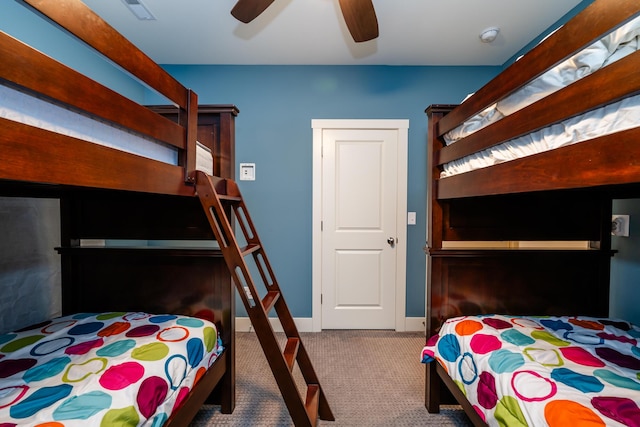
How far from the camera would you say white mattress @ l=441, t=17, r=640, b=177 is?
26.9 inches

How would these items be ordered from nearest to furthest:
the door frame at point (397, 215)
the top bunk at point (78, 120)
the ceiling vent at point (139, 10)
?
the top bunk at point (78, 120) < the ceiling vent at point (139, 10) < the door frame at point (397, 215)

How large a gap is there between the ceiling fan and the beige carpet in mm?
2215

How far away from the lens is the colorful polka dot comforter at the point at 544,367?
855 mm

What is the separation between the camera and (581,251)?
1661mm

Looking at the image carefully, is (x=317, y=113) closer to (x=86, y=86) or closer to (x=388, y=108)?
(x=388, y=108)

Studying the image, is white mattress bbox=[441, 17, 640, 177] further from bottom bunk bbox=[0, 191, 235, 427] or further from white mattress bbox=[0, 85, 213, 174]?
bottom bunk bbox=[0, 191, 235, 427]

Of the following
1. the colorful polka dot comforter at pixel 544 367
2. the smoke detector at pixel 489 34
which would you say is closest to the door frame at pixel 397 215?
the smoke detector at pixel 489 34

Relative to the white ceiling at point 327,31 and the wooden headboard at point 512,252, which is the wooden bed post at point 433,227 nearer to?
the wooden headboard at point 512,252

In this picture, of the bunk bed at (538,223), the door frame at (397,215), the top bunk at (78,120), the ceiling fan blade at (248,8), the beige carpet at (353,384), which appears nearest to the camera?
the top bunk at (78,120)

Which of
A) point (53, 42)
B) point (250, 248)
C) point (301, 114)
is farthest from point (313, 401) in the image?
point (53, 42)

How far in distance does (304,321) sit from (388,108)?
2.20 metres

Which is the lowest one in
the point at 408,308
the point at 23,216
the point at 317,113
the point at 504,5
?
the point at 408,308

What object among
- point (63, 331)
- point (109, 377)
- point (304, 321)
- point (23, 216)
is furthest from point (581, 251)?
point (23, 216)

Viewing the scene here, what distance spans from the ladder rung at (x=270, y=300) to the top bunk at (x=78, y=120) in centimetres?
67
